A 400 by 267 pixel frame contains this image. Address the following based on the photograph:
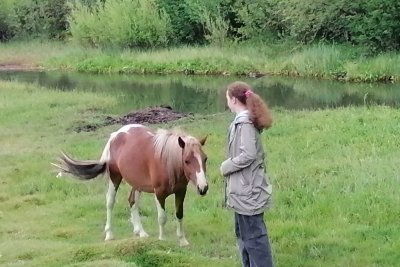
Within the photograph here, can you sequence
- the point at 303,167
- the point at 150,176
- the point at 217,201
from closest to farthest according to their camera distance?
the point at 150,176 → the point at 217,201 → the point at 303,167

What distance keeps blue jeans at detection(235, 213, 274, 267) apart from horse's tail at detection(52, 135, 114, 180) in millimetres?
3116

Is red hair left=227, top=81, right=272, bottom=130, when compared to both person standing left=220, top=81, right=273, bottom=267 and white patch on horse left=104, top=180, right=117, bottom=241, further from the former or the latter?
white patch on horse left=104, top=180, right=117, bottom=241

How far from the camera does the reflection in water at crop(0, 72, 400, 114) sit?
23.5 m

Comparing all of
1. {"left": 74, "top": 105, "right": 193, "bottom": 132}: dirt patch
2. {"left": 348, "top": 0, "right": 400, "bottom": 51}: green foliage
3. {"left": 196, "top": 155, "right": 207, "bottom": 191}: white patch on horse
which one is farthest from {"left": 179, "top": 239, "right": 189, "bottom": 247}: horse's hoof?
{"left": 348, "top": 0, "right": 400, "bottom": 51}: green foliage

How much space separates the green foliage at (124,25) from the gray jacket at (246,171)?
3626 cm

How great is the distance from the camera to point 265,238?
22.6 feet

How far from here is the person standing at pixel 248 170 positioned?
21.6 feet

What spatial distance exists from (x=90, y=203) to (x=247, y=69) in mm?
24389

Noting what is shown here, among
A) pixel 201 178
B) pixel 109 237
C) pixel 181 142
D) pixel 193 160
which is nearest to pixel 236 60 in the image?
pixel 109 237

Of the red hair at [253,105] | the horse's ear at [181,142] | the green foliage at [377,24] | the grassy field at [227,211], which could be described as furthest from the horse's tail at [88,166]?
the green foliage at [377,24]

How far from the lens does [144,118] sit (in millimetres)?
19469

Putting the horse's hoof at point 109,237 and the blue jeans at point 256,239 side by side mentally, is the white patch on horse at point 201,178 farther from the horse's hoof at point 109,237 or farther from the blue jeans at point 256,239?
the horse's hoof at point 109,237

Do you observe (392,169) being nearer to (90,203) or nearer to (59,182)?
(90,203)

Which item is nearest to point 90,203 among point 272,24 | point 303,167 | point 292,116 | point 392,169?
point 303,167
